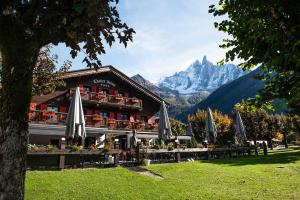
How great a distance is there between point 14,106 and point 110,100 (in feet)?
102

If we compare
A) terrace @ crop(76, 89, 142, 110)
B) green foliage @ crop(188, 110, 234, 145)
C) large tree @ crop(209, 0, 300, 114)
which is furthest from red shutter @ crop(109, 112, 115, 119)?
large tree @ crop(209, 0, 300, 114)

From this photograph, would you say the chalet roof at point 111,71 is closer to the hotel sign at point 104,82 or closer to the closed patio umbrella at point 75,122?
the hotel sign at point 104,82

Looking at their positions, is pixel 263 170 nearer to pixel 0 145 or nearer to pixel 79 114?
pixel 79 114

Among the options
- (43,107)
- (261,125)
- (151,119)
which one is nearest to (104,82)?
(43,107)

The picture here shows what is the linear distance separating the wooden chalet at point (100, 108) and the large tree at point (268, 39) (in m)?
22.2

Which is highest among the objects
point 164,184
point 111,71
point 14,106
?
point 111,71

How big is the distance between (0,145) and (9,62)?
137cm

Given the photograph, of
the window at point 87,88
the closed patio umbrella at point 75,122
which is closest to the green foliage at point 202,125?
the window at point 87,88

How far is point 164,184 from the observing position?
13484 mm

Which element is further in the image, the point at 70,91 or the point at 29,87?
the point at 70,91

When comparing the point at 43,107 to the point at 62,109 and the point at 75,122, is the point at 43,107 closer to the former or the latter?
the point at 62,109

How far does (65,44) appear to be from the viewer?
5969mm

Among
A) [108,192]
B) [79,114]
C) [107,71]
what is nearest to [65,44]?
[108,192]

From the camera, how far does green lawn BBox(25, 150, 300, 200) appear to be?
11297mm
